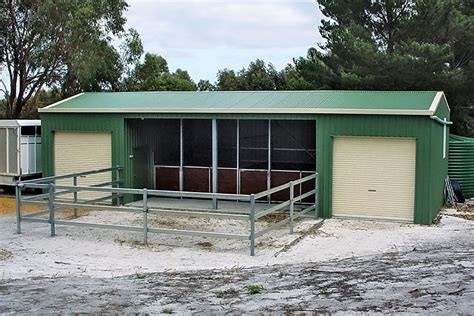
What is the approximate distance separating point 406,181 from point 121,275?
6825 millimetres

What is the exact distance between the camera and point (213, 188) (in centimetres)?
1455

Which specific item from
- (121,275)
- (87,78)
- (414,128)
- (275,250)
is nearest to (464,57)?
(414,128)

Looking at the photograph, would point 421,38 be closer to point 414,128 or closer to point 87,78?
point 414,128

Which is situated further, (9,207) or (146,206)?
(9,207)

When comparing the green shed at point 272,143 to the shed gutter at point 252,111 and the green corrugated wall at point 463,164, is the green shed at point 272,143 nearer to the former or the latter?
the shed gutter at point 252,111

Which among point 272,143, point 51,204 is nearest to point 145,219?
point 51,204

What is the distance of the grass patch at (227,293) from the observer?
268 inches

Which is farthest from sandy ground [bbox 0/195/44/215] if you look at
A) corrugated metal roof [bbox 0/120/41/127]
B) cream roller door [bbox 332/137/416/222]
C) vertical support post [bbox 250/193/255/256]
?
cream roller door [bbox 332/137/416/222]

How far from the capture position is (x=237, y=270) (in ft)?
27.8

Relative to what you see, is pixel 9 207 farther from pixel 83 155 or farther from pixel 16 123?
pixel 16 123

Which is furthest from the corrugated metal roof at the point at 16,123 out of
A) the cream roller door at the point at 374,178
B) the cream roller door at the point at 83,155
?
the cream roller door at the point at 374,178

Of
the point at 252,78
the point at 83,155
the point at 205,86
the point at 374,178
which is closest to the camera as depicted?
the point at 374,178

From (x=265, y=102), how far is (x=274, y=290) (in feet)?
26.6

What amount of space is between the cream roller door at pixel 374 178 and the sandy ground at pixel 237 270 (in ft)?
1.52
